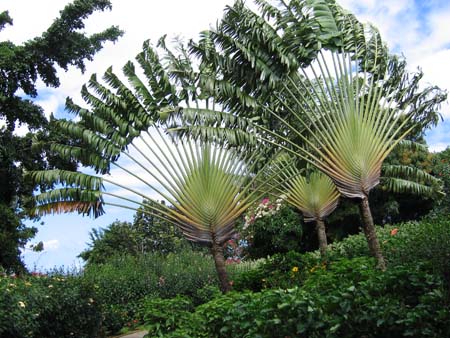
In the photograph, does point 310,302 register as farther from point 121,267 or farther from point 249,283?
point 121,267

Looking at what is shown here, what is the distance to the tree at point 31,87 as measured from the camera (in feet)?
47.2

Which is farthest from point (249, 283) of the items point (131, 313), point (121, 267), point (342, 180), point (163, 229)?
point (163, 229)

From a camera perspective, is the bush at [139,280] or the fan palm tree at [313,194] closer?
the bush at [139,280]

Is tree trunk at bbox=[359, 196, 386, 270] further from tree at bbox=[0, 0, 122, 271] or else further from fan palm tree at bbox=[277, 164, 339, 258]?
tree at bbox=[0, 0, 122, 271]

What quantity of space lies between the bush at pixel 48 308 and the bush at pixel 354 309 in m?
3.84

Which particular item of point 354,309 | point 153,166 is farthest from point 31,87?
point 354,309

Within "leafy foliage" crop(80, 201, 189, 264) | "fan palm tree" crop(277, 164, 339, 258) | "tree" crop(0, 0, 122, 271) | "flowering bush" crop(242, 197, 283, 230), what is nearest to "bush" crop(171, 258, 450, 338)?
"fan palm tree" crop(277, 164, 339, 258)

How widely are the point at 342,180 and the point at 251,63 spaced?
10.3 feet

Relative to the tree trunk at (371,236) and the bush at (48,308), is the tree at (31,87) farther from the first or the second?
the tree trunk at (371,236)

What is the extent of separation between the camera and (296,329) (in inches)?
173

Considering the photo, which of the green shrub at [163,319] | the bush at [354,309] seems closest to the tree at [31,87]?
the green shrub at [163,319]

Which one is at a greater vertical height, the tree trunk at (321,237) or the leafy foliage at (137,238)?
the leafy foliage at (137,238)

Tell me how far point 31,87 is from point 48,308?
9.78 metres

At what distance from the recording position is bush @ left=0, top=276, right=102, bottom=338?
Answer: 23.1ft
